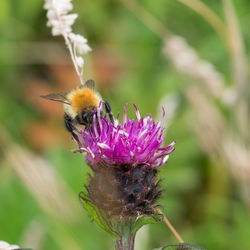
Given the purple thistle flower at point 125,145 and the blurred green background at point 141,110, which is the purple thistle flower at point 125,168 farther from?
the blurred green background at point 141,110

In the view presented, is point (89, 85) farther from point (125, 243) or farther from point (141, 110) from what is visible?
point (141, 110)

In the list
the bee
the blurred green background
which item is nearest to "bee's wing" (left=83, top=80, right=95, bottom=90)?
the bee

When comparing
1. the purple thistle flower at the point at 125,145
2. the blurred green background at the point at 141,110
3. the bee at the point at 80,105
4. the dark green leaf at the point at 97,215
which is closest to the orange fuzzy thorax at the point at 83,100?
the bee at the point at 80,105

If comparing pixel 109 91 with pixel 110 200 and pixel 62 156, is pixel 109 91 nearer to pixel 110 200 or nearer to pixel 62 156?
pixel 62 156

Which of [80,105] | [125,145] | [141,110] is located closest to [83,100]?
[80,105]

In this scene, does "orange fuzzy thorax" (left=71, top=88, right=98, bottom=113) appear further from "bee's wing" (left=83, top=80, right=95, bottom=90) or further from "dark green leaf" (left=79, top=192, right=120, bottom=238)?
"dark green leaf" (left=79, top=192, right=120, bottom=238)

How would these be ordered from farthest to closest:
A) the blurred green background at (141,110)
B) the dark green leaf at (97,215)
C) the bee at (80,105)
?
the blurred green background at (141,110), the bee at (80,105), the dark green leaf at (97,215)

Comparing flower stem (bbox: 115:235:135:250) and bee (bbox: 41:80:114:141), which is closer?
flower stem (bbox: 115:235:135:250)
